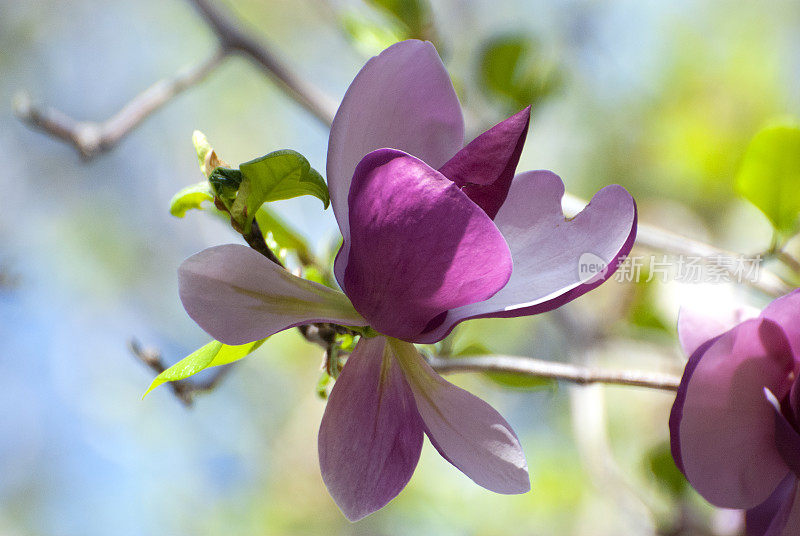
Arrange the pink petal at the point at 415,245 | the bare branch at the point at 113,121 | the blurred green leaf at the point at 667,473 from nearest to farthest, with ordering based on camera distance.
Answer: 1. the pink petal at the point at 415,245
2. the bare branch at the point at 113,121
3. the blurred green leaf at the point at 667,473

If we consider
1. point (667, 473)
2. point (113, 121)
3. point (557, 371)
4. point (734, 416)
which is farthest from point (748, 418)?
point (113, 121)

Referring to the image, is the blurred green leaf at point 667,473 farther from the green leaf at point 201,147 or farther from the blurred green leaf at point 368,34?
the green leaf at point 201,147

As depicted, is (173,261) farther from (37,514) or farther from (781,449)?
(781,449)

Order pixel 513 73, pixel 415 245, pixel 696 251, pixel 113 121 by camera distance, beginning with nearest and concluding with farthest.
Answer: pixel 415 245, pixel 696 251, pixel 113 121, pixel 513 73

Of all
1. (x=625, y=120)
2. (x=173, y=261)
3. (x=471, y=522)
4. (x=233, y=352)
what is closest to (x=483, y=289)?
(x=233, y=352)

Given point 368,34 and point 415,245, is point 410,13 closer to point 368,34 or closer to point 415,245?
point 368,34

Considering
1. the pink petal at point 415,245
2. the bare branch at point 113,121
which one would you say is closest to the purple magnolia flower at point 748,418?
the pink petal at point 415,245

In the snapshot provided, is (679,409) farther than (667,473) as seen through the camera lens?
No
